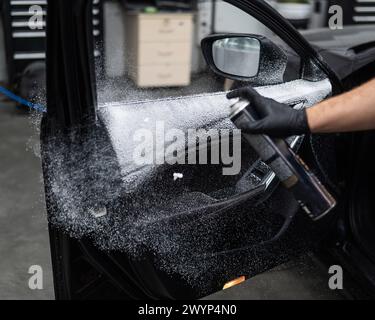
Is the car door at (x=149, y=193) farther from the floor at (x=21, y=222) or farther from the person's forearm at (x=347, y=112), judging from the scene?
the person's forearm at (x=347, y=112)

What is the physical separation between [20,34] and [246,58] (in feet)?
10.2

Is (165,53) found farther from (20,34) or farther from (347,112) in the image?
(347,112)

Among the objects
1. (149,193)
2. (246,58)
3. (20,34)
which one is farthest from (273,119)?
(20,34)

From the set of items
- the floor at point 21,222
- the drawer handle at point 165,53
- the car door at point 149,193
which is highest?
the car door at point 149,193

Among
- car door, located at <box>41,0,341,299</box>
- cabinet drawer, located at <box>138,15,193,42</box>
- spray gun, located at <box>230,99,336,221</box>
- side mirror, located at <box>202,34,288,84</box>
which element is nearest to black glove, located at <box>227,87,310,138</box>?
spray gun, located at <box>230,99,336,221</box>

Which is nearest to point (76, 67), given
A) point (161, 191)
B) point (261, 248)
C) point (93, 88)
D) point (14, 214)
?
point (93, 88)

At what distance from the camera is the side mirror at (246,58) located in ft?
5.05

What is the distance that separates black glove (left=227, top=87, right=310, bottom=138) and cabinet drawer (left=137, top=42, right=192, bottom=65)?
3511mm

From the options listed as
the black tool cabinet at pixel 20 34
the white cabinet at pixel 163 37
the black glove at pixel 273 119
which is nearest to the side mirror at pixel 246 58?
the black glove at pixel 273 119

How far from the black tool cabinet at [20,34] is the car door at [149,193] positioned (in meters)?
2.94

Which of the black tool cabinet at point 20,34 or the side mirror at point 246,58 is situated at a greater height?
the side mirror at point 246,58

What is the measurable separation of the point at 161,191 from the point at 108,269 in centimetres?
24

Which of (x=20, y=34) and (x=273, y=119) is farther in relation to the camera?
(x=20, y=34)

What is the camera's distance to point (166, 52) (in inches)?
184
